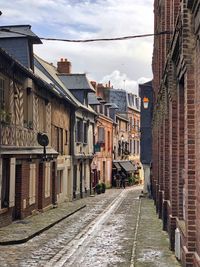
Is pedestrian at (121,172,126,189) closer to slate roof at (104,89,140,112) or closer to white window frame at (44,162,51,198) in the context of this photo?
slate roof at (104,89,140,112)

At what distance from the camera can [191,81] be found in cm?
809

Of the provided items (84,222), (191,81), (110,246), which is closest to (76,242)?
(110,246)

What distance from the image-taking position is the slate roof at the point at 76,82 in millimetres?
33000

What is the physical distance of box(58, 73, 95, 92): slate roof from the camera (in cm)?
3300

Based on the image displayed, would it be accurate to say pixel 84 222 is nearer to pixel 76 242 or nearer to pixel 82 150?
pixel 76 242

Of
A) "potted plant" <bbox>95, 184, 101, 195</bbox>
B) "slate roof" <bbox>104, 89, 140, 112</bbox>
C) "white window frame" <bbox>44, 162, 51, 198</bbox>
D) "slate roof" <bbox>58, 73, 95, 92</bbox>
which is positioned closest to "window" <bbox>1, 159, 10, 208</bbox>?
"white window frame" <bbox>44, 162, 51, 198</bbox>

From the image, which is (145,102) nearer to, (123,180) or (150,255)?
(123,180)

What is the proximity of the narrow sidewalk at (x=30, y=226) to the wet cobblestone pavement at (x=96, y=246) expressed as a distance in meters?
0.24

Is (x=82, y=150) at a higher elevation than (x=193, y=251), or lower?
higher

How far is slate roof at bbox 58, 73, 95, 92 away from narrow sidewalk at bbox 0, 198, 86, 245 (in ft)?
40.5

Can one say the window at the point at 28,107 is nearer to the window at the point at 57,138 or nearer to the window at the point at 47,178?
the window at the point at 47,178

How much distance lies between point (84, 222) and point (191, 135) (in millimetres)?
11234

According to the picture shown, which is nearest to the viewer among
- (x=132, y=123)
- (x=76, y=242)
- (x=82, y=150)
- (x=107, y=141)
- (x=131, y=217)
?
(x=76, y=242)

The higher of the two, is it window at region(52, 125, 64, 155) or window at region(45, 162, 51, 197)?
window at region(52, 125, 64, 155)
